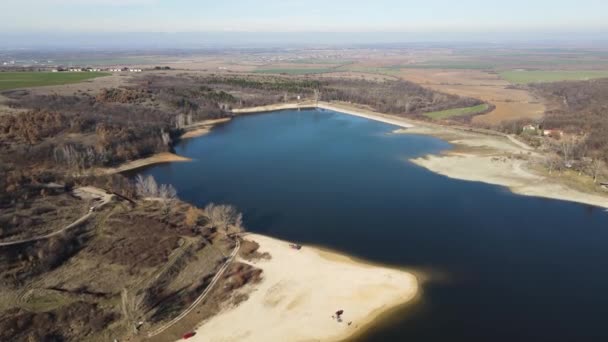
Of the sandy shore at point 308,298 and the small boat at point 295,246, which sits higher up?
the small boat at point 295,246

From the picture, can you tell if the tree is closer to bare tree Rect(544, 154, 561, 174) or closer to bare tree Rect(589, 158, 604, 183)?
bare tree Rect(544, 154, 561, 174)

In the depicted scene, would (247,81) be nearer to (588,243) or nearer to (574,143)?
(574,143)

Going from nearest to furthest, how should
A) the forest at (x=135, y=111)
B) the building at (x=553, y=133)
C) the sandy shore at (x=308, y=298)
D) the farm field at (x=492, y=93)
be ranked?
the sandy shore at (x=308, y=298) < the forest at (x=135, y=111) < the building at (x=553, y=133) < the farm field at (x=492, y=93)

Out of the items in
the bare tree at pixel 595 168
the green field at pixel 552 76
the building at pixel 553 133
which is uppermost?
the green field at pixel 552 76

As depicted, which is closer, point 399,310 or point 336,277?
point 399,310

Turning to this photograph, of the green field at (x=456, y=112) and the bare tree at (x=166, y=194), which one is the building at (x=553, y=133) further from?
the bare tree at (x=166, y=194)

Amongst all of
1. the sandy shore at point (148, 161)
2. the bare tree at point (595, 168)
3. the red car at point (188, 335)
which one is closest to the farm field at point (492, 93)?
the bare tree at point (595, 168)

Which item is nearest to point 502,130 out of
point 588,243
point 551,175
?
Answer: point 551,175
